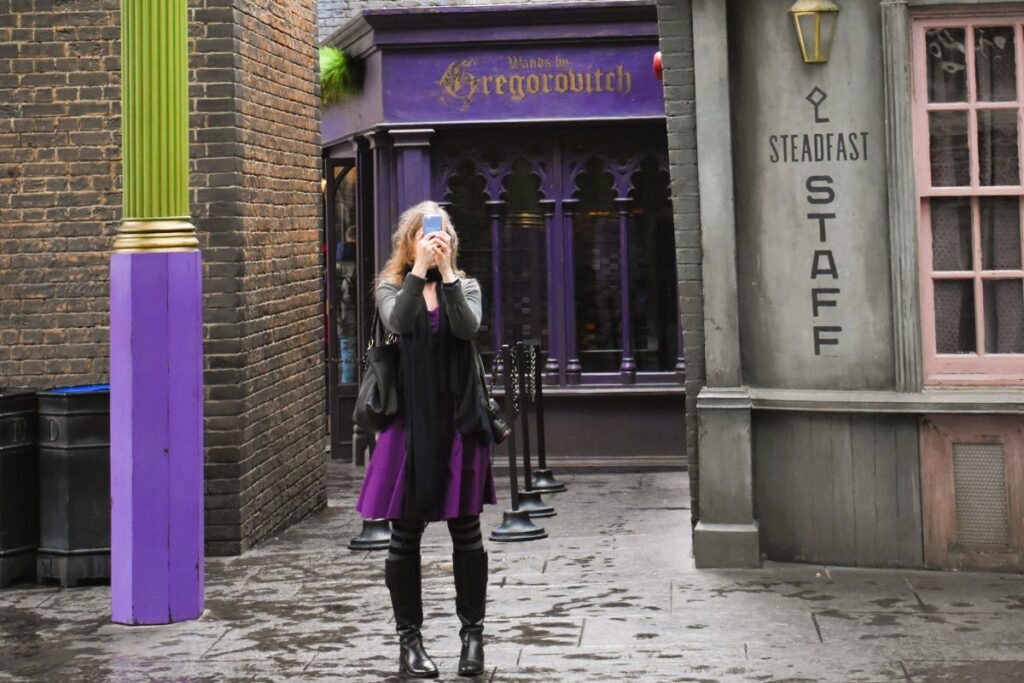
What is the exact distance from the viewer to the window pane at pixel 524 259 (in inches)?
562

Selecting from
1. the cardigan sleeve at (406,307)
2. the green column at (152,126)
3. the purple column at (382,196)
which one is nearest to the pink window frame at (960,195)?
the cardigan sleeve at (406,307)

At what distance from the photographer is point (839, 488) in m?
9.26

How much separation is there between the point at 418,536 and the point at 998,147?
162 inches

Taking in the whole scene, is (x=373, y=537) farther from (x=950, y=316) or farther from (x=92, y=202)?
(x=950, y=316)

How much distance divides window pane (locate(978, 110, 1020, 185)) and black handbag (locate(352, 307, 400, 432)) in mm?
3825

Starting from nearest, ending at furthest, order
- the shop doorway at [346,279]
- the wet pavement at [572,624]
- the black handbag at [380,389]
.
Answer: the black handbag at [380,389] < the wet pavement at [572,624] < the shop doorway at [346,279]

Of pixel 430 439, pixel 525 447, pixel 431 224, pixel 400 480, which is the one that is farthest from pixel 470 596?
pixel 525 447

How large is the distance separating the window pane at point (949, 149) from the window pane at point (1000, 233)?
19 centimetres

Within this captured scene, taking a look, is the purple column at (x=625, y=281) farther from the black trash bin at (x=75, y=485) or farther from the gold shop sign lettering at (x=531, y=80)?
the black trash bin at (x=75, y=485)

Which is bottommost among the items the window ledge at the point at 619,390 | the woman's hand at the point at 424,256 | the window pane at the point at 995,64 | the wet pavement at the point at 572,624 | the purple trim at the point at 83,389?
the wet pavement at the point at 572,624

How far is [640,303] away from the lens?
14.3 m

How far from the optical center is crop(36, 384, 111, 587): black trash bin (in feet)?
30.8

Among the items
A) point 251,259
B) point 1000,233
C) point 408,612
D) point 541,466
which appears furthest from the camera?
point 541,466

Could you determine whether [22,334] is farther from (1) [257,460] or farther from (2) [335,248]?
(2) [335,248]
